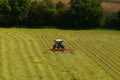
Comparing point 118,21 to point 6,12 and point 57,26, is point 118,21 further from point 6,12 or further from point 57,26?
point 6,12

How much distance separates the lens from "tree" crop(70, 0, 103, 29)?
59125 mm

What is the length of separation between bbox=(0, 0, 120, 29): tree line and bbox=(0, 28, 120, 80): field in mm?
6480

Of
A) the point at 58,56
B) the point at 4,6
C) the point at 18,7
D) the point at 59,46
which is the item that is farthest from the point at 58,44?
the point at 4,6

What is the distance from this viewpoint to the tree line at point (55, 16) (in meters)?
59.5

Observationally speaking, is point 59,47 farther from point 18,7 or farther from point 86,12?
point 18,7

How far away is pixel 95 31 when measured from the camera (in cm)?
5722

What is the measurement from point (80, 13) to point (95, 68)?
28.6 metres

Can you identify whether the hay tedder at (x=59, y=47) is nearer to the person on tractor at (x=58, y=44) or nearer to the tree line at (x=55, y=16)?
the person on tractor at (x=58, y=44)

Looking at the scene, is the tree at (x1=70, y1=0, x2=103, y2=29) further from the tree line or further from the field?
the field

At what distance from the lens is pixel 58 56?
121ft

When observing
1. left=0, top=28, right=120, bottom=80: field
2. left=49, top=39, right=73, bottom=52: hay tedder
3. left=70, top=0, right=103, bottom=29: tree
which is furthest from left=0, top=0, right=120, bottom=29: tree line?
left=49, top=39, right=73, bottom=52: hay tedder

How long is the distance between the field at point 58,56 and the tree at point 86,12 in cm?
645

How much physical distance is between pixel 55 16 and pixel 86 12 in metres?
5.69

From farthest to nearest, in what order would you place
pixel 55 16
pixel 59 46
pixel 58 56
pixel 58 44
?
pixel 55 16
pixel 59 46
pixel 58 44
pixel 58 56
